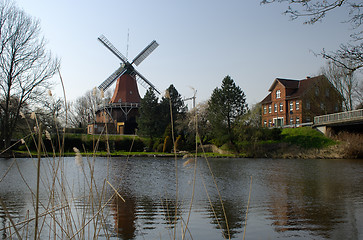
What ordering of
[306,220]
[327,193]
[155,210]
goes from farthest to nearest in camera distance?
[327,193]
[155,210]
[306,220]

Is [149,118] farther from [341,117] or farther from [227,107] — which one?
[341,117]

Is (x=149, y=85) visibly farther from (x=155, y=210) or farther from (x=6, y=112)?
(x=155, y=210)

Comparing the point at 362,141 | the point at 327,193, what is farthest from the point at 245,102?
the point at 327,193

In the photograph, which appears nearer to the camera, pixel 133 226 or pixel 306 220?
pixel 133 226

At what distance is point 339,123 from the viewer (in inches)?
1154

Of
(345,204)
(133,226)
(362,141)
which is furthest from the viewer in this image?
(362,141)

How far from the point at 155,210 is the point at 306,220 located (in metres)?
2.69

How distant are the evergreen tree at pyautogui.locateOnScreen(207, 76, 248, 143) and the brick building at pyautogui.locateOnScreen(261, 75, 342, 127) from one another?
433 cm

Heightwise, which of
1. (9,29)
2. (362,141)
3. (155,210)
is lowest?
(155,210)

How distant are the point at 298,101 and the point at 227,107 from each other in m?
14.3

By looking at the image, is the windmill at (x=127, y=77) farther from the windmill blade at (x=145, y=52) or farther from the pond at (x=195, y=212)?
the pond at (x=195, y=212)

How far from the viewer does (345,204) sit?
6.67m

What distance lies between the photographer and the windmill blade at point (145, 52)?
41.3 m

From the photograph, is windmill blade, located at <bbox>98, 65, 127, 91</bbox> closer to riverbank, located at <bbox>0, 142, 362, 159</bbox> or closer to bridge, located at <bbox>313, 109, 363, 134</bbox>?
riverbank, located at <bbox>0, 142, 362, 159</bbox>
